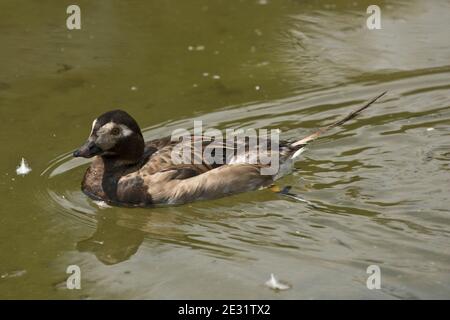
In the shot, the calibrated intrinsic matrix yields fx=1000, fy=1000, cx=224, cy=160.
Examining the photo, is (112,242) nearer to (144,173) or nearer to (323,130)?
(144,173)

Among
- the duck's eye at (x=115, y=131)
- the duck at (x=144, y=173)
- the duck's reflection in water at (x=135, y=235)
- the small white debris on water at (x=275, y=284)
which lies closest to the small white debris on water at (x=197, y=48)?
the duck at (x=144, y=173)

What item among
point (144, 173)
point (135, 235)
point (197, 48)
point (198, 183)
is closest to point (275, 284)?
point (135, 235)

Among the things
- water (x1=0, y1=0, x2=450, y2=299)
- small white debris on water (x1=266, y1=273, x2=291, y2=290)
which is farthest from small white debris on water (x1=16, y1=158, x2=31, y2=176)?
small white debris on water (x1=266, y1=273, x2=291, y2=290)

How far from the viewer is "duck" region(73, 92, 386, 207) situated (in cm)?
959

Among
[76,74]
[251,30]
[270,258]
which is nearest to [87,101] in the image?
[76,74]

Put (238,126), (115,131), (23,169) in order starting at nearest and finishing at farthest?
(115,131) → (23,169) → (238,126)

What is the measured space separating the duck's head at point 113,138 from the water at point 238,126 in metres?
0.51

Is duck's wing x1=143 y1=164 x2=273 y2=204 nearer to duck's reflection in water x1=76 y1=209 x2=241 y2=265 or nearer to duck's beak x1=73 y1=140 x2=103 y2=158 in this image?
duck's reflection in water x1=76 y1=209 x2=241 y2=265

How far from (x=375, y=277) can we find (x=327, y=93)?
4520 millimetres

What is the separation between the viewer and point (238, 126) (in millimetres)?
11156

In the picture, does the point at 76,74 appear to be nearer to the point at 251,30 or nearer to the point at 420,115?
the point at 251,30

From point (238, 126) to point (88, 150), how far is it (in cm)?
212

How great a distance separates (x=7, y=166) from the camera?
10.3 meters

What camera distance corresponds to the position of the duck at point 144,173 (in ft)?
31.5
